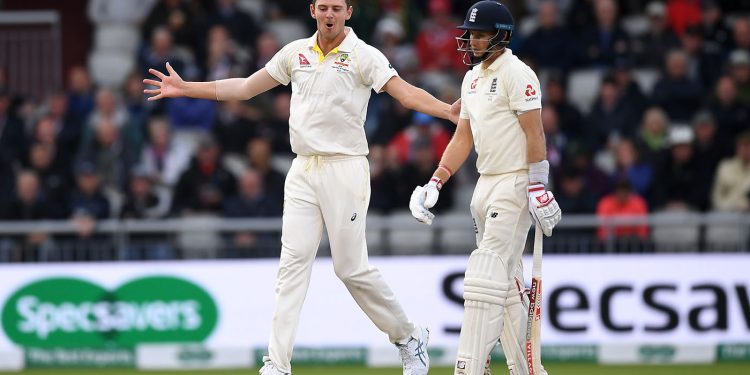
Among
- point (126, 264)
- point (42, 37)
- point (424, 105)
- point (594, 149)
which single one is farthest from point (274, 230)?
point (42, 37)

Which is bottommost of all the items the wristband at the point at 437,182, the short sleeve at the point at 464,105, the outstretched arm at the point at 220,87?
the wristband at the point at 437,182

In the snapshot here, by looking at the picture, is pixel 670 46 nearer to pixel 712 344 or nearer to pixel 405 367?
pixel 712 344

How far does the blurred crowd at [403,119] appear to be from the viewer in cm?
1595

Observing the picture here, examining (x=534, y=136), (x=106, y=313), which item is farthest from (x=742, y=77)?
(x=534, y=136)

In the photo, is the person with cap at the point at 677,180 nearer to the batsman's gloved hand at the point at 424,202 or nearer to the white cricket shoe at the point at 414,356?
the white cricket shoe at the point at 414,356

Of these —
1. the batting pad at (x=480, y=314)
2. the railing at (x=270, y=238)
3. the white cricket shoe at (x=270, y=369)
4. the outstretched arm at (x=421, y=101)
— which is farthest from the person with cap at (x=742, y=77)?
the white cricket shoe at (x=270, y=369)

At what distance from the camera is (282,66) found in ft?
32.9

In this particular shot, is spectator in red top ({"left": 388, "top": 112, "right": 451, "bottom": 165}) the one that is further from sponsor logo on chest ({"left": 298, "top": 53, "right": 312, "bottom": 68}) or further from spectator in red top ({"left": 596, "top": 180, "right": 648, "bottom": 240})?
sponsor logo on chest ({"left": 298, "top": 53, "right": 312, "bottom": 68})

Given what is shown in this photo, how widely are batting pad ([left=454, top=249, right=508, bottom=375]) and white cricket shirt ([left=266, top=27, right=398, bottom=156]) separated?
1.37 meters

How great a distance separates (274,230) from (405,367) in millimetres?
4844

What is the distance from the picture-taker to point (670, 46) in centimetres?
1753

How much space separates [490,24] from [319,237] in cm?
184

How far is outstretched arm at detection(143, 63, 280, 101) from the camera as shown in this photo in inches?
399

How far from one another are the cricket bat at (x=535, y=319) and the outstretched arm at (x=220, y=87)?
218 cm
